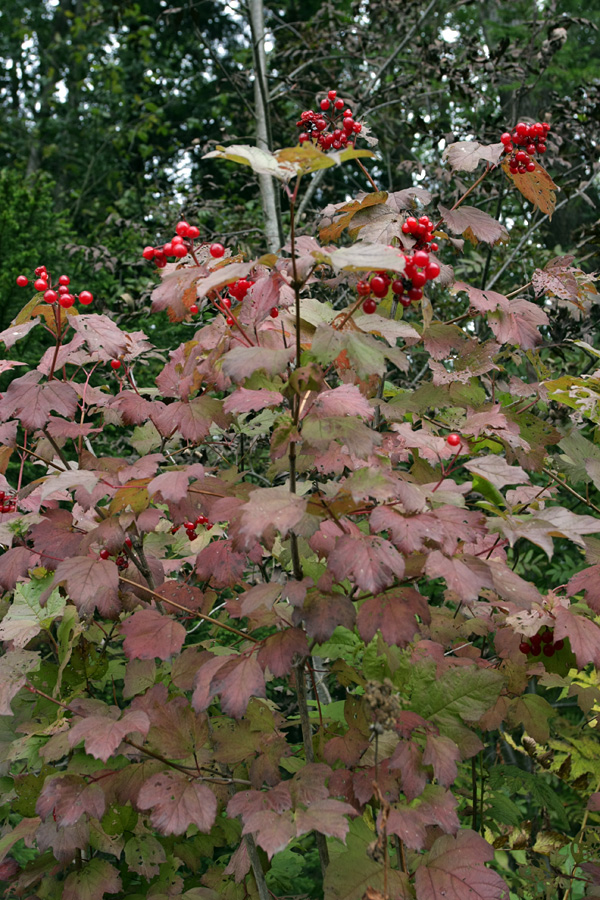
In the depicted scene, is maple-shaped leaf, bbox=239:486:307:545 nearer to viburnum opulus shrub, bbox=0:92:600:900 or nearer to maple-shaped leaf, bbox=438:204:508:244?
viburnum opulus shrub, bbox=0:92:600:900

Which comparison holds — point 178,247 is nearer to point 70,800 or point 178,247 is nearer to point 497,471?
point 497,471

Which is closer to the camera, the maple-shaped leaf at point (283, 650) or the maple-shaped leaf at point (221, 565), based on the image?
the maple-shaped leaf at point (283, 650)

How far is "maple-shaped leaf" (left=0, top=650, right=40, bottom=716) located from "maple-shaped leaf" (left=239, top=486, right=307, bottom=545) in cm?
74

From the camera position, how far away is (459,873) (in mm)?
1267

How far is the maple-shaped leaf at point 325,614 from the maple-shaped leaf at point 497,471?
35cm

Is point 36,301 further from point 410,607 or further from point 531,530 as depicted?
point 531,530

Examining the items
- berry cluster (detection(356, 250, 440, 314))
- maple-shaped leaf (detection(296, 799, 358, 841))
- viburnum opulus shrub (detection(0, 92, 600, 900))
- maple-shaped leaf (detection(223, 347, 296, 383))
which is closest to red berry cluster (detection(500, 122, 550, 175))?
viburnum opulus shrub (detection(0, 92, 600, 900))

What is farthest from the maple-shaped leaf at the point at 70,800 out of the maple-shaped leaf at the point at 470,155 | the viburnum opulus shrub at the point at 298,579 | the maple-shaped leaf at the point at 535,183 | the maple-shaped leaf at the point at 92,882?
the maple-shaped leaf at the point at 535,183

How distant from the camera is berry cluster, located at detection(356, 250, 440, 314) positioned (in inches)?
47.8

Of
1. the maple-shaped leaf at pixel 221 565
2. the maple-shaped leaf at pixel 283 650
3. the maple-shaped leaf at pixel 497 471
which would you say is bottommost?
the maple-shaped leaf at pixel 283 650

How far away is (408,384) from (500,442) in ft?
4.71

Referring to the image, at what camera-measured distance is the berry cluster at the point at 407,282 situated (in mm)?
1215

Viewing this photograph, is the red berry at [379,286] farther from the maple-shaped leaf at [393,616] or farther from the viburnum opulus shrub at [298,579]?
the maple-shaped leaf at [393,616]

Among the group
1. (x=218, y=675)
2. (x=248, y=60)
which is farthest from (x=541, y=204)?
(x=248, y=60)
